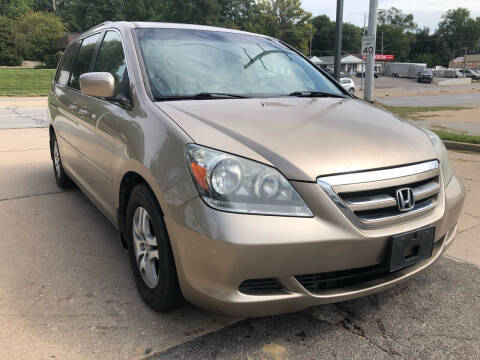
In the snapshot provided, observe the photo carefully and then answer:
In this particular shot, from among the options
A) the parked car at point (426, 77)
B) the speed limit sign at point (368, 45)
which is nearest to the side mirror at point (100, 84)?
the speed limit sign at point (368, 45)

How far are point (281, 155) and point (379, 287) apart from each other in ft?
2.66

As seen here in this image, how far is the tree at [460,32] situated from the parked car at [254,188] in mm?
141280

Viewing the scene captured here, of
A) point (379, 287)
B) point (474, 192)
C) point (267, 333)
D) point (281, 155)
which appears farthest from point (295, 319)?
point (474, 192)

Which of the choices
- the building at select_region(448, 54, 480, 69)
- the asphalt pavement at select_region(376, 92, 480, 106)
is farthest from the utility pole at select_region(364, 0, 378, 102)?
the building at select_region(448, 54, 480, 69)

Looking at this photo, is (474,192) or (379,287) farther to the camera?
(474,192)

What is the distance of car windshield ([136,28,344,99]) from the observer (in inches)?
112

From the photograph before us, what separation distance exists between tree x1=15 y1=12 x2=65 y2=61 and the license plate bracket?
50683 mm

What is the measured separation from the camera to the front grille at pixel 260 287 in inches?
78.4

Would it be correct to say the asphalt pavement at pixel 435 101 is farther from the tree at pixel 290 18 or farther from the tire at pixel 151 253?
the tree at pixel 290 18

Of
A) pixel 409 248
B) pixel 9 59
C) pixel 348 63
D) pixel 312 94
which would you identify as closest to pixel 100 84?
pixel 312 94

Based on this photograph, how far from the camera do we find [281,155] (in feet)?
6.81

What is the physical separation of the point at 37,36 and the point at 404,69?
6215cm

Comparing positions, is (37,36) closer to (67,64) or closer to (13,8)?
(13,8)

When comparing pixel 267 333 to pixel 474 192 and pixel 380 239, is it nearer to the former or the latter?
pixel 380 239
